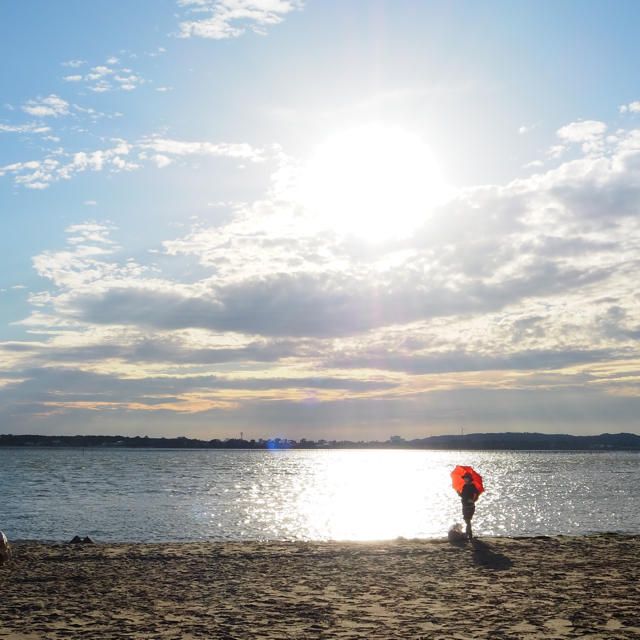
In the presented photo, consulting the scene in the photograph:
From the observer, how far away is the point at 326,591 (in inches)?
600

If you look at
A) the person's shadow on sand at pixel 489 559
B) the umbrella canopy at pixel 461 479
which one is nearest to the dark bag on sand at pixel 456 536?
the person's shadow on sand at pixel 489 559

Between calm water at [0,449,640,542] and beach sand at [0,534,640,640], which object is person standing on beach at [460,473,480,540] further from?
calm water at [0,449,640,542]

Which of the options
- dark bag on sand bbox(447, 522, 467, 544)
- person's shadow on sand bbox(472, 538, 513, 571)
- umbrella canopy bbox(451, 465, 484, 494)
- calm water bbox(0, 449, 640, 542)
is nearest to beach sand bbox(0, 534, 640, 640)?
person's shadow on sand bbox(472, 538, 513, 571)

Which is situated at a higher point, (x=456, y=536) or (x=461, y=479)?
(x=461, y=479)

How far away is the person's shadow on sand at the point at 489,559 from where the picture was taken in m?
18.4

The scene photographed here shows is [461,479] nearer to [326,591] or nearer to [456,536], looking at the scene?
[456,536]

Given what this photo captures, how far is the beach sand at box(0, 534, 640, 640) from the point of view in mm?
11648

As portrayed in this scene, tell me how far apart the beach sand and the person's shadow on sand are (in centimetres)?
4

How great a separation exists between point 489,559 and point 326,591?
666cm

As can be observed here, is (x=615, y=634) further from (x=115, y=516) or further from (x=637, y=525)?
(x=115, y=516)

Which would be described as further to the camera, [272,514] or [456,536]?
[272,514]

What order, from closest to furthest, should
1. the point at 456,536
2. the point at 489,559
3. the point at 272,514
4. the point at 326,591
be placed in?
the point at 326,591 → the point at 489,559 → the point at 456,536 → the point at 272,514

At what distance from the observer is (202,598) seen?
48.1ft

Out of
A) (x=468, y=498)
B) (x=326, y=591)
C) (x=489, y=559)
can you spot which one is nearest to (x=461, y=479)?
(x=468, y=498)
